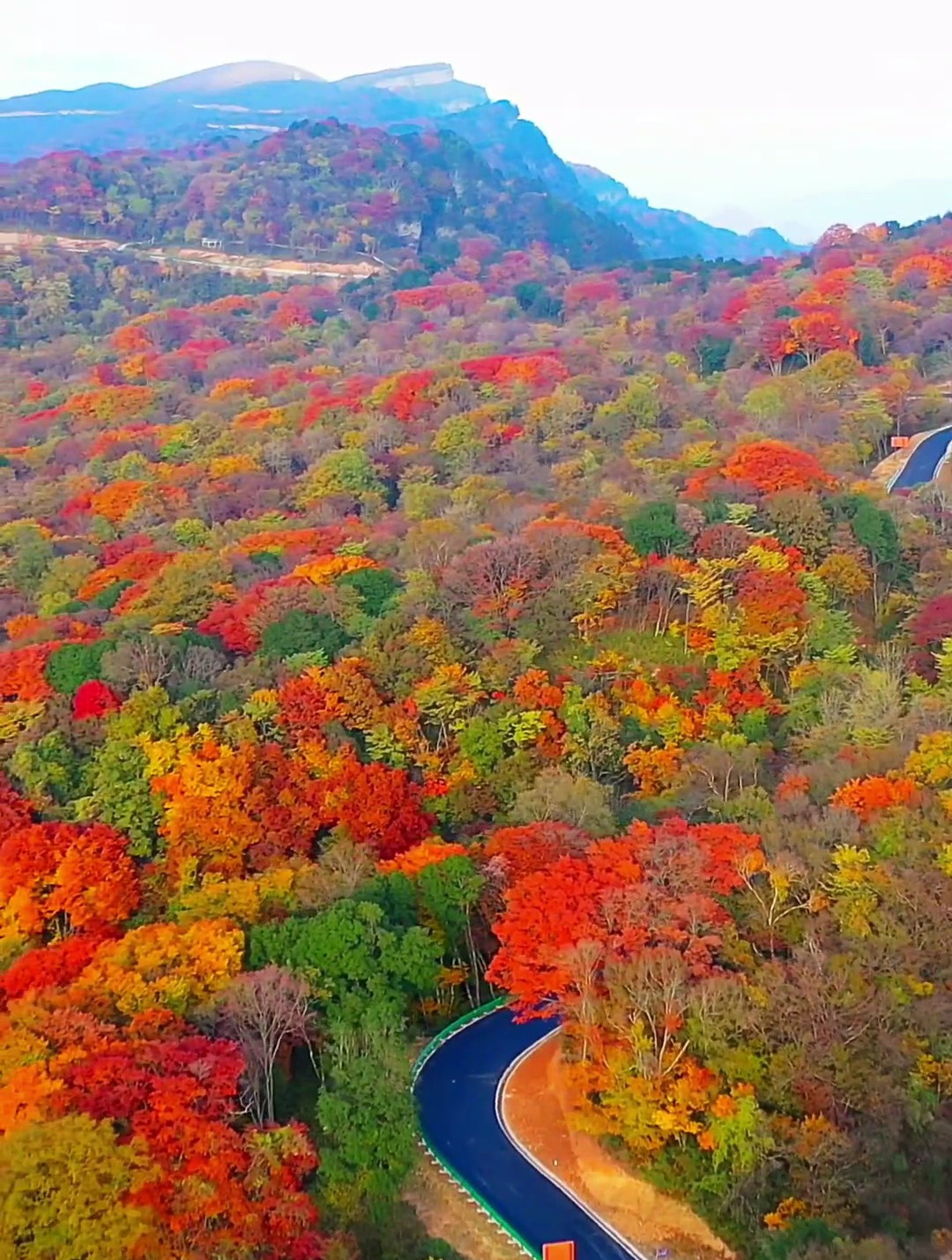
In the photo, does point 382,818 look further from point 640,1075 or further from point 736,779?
point 640,1075

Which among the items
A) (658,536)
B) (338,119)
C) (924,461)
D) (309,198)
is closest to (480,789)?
(658,536)

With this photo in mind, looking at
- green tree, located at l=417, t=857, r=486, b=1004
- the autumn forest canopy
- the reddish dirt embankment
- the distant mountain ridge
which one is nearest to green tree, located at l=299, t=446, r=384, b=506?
the autumn forest canopy

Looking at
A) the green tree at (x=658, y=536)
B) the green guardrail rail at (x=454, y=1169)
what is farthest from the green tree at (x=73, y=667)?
the green tree at (x=658, y=536)

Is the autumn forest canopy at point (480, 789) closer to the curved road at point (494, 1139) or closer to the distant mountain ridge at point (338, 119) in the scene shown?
the curved road at point (494, 1139)

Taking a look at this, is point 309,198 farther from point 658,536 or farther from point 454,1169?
point 454,1169

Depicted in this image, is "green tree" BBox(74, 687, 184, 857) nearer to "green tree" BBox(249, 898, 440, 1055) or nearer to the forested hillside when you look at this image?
"green tree" BBox(249, 898, 440, 1055)

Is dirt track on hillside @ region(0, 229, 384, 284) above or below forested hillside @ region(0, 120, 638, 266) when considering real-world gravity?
below
